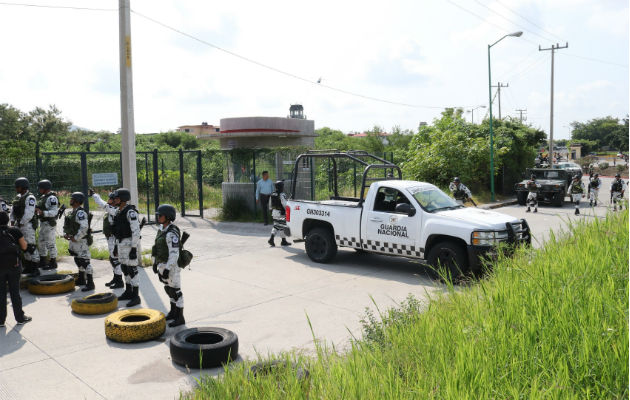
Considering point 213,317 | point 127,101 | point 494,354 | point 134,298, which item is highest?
point 127,101

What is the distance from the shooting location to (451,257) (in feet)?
28.7

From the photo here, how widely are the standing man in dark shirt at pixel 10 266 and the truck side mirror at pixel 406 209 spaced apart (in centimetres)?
594

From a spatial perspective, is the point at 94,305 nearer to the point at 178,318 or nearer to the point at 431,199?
the point at 178,318

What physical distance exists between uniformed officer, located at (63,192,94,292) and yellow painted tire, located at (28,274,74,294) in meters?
0.25

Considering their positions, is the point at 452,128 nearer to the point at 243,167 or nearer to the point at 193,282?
the point at 243,167

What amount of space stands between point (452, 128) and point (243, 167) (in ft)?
52.3

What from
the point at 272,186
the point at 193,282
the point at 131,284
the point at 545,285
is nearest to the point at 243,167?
the point at 272,186

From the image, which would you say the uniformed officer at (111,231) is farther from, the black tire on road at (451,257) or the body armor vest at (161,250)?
the black tire on road at (451,257)

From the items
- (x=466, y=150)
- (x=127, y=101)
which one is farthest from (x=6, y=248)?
(x=466, y=150)

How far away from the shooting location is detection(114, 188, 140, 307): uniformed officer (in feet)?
25.3

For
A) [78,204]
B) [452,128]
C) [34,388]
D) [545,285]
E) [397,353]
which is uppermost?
[452,128]

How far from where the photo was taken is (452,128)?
1179 inches

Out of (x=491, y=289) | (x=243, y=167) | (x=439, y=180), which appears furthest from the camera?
(x=439, y=180)

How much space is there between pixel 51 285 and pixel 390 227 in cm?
594
